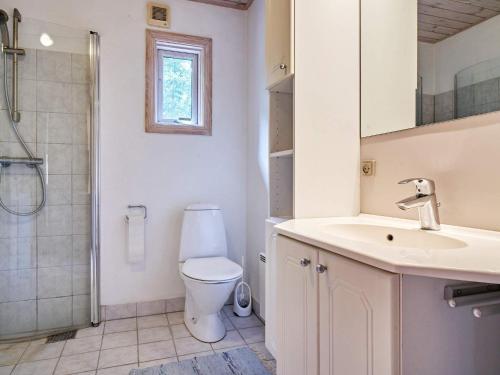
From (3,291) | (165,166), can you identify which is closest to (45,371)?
(3,291)

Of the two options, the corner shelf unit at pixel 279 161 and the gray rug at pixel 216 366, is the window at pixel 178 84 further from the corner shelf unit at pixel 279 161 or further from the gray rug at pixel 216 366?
the gray rug at pixel 216 366

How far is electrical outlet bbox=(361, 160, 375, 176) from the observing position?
1.56 m

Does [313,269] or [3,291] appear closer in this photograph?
[313,269]

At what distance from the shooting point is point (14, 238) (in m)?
2.15

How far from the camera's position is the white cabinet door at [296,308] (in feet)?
3.46

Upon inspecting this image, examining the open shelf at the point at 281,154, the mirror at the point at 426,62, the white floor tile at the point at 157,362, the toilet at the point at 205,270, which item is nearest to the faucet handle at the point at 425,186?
the mirror at the point at 426,62

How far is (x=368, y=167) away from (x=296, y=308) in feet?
2.59

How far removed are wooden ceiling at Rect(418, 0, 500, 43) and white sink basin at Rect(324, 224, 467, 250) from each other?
2.53 ft

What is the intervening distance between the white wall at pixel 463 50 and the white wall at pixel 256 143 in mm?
1168

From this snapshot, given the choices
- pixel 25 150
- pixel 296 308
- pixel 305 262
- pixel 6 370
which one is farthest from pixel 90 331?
pixel 305 262

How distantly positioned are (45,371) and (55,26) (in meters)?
2.13

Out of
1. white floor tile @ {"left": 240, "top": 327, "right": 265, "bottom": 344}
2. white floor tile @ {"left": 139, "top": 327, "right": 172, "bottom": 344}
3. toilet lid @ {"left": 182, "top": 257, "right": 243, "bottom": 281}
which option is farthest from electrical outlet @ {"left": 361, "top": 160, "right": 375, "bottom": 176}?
white floor tile @ {"left": 139, "top": 327, "right": 172, "bottom": 344}

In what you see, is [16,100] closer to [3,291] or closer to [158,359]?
[3,291]

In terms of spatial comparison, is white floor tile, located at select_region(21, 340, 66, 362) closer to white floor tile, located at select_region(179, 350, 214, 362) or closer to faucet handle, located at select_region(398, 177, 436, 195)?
white floor tile, located at select_region(179, 350, 214, 362)
